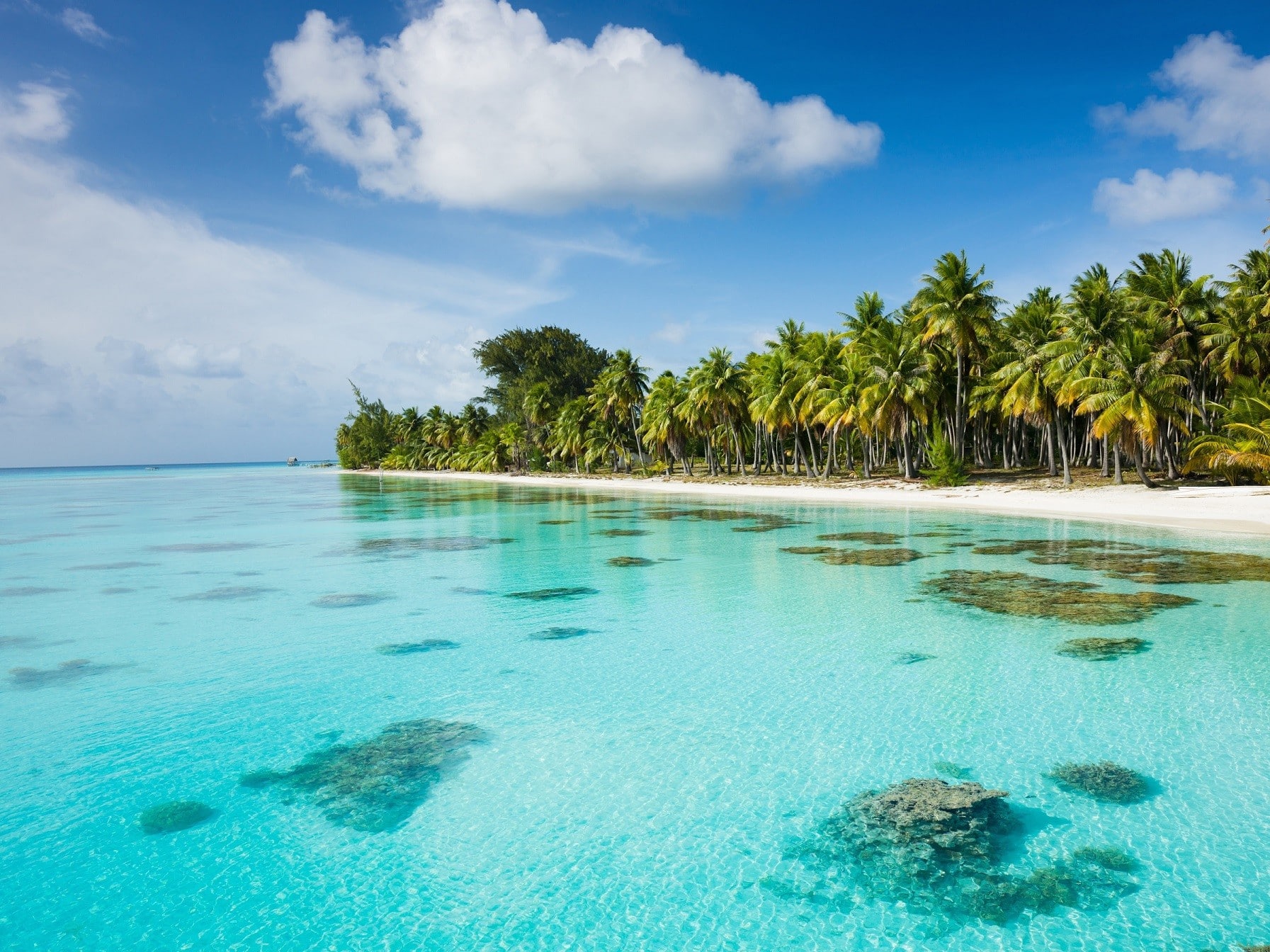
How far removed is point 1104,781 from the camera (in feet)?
20.2

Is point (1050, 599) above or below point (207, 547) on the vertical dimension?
above

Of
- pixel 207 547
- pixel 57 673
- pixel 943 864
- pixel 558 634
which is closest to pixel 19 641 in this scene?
pixel 57 673

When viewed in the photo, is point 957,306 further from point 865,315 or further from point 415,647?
point 415,647

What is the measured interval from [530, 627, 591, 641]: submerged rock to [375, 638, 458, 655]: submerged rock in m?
1.29

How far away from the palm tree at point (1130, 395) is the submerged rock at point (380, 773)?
30.2 m

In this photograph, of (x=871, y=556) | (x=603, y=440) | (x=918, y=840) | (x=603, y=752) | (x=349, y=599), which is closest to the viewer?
(x=918, y=840)

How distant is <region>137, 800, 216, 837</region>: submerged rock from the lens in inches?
230

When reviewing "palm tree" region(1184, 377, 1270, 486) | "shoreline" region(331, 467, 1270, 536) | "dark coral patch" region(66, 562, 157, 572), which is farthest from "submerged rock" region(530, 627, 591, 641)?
"palm tree" region(1184, 377, 1270, 486)

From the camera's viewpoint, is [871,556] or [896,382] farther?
[896,382]

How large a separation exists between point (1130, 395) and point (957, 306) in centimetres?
1125

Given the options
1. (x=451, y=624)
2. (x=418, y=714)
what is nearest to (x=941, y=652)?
(x=418, y=714)

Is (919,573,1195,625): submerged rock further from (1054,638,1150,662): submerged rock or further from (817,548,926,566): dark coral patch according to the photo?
(817,548,926,566): dark coral patch

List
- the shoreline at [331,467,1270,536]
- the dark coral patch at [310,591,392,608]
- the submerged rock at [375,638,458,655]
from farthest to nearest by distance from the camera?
the shoreline at [331,467,1270,536] → the dark coral patch at [310,591,392,608] → the submerged rock at [375,638,458,655]

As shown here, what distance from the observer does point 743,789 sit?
6.27 metres
